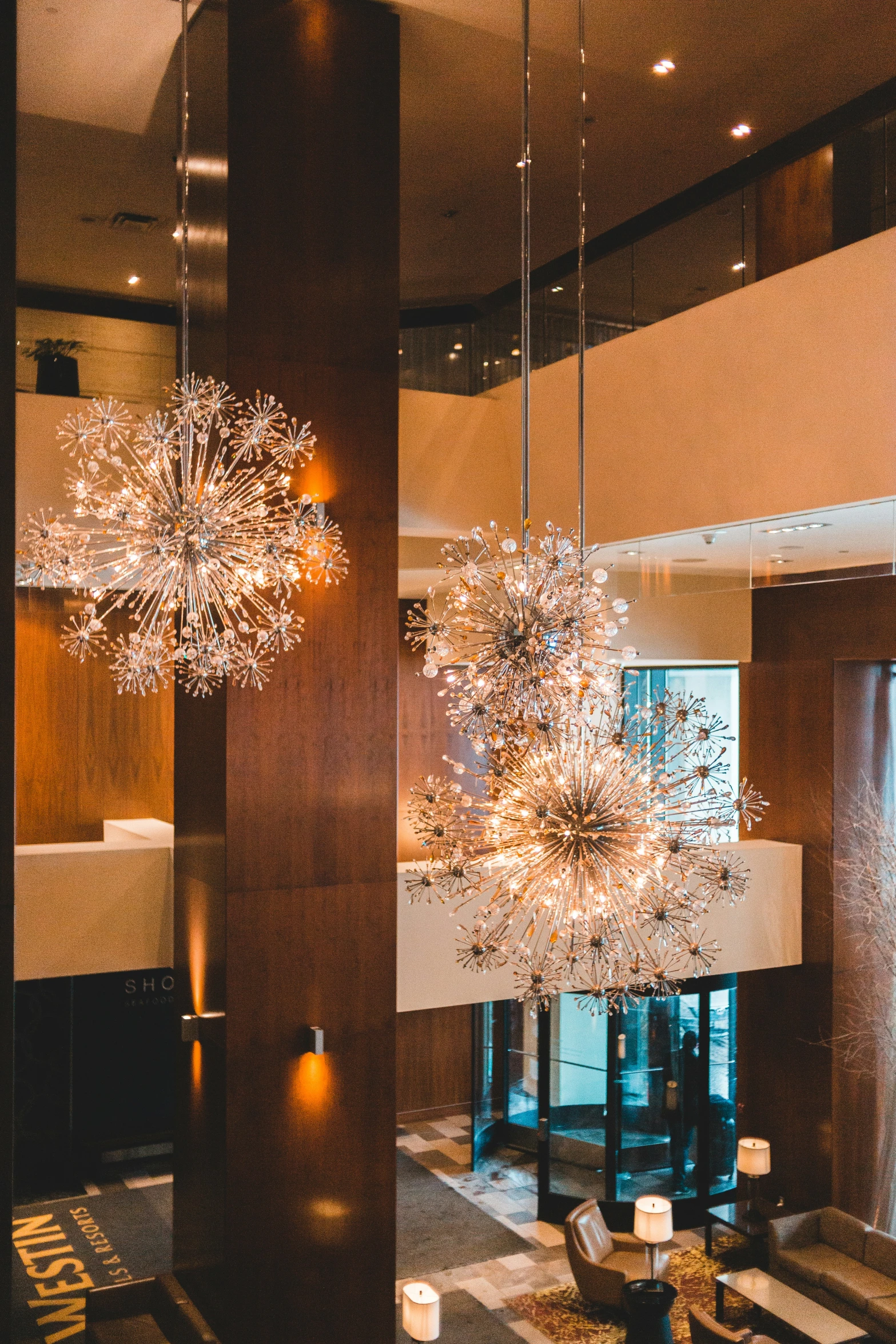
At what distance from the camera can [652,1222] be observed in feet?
30.6

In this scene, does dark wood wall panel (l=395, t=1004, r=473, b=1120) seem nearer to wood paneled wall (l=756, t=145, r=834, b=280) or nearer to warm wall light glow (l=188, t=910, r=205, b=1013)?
warm wall light glow (l=188, t=910, r=205, b=1013)

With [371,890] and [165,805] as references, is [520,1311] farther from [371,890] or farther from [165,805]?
[165,805]

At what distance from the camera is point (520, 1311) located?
966 centimetres

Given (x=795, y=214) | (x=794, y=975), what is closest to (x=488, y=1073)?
(x=794, y=975)

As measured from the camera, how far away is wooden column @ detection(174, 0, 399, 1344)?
6.77 metres

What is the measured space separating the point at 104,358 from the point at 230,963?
515cm

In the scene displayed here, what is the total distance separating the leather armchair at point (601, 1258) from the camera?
949 centimetres

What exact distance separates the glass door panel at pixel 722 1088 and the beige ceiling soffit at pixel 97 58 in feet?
30.3

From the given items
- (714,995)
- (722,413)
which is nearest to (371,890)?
(722,413)

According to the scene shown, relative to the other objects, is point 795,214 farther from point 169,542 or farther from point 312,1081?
point 312,1081

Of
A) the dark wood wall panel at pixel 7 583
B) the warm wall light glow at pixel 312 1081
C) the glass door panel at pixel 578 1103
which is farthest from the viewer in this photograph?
the glass door panel at pixel 578 1103

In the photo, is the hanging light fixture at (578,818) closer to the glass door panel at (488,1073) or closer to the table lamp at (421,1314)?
the table lamp at (421,1314)

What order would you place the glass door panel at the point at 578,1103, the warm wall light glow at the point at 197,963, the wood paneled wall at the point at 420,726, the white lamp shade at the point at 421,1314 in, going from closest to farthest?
the warm wall light glow at the point at 197,963, the white lamp shade at the point at 421,1314, the glass door panel at the point at 578,1103, the wood paneled wall at the point at 420,726

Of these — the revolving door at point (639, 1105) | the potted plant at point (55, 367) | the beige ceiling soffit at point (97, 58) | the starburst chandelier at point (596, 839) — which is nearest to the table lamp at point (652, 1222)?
the revolving door at point (639, 1105)
